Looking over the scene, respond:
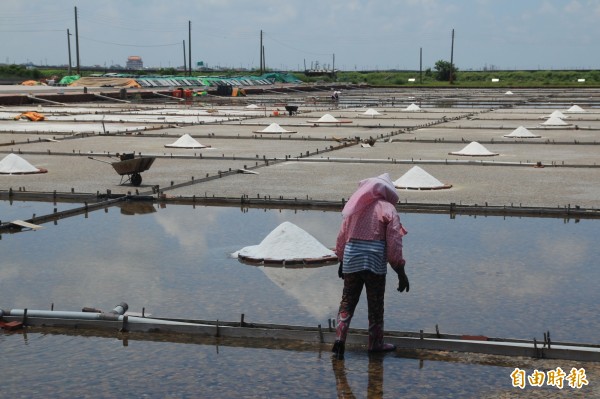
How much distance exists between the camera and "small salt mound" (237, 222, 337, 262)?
1085cm

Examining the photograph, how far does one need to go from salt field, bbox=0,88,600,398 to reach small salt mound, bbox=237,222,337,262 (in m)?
0.04

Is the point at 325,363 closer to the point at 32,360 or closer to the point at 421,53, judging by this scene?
the point at 32,360

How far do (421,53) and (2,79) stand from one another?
6440cm

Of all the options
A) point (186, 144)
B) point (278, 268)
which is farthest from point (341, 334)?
point (186, 144)

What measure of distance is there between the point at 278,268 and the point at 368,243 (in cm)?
350

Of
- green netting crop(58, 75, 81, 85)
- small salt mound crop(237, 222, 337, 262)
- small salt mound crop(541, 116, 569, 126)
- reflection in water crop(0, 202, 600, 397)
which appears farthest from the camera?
green netting crop(58, 75, 81, 85)

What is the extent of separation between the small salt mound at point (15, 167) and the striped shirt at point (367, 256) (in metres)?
13.0

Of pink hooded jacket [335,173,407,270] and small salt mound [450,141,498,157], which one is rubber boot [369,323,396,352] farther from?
small salt mound [450,141,498,157]

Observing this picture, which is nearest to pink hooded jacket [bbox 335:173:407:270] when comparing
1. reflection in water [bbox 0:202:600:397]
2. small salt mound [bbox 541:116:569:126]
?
reflection in water [bbox 0:202:600:397]

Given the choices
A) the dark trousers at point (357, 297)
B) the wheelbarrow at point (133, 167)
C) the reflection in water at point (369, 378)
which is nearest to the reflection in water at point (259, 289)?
the reflection in water at point (369, 378)

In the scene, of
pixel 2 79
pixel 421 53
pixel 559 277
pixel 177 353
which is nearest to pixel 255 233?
pixel 559 277

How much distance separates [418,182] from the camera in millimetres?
16812

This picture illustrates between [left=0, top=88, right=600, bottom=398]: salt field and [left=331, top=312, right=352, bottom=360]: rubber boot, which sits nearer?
[left=0, top=88, right=600, bottom=398]: salt field

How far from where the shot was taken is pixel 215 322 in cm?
806
